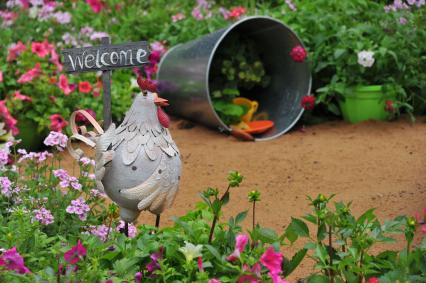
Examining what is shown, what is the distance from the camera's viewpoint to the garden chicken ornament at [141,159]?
272 cm

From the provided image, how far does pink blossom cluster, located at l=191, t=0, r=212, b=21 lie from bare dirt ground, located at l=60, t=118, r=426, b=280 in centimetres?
135

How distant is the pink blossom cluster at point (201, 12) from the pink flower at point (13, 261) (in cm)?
499

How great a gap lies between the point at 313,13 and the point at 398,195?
8.24 ft

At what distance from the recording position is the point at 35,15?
6.76 m

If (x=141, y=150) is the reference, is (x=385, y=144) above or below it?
below

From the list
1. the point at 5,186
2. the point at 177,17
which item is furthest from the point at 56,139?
the point at 177,17

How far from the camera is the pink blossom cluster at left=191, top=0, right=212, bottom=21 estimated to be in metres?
6.99

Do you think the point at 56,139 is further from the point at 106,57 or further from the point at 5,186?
the point at 106,57

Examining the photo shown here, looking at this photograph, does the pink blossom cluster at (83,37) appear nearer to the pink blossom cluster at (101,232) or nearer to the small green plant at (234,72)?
the small green plant at (234,72)

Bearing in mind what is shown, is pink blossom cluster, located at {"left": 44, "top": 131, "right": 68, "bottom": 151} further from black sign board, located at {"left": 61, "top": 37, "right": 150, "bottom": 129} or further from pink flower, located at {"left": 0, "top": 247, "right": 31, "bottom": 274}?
pink flower, located at {"left": 0, "top": 247, "right": 31, "bottom": 274}

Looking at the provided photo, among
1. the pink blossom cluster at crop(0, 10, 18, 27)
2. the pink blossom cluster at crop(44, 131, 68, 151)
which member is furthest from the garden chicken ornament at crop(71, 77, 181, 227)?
the pink blossom cluster at crop(0, 10, 18, 27)

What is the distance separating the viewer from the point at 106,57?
9.80 feet

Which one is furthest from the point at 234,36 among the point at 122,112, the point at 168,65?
the point at 122,112

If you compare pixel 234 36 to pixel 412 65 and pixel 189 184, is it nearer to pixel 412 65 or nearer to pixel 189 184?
pixel 412 65
